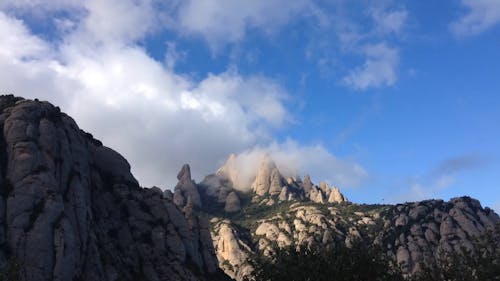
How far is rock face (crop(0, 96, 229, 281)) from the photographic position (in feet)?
300

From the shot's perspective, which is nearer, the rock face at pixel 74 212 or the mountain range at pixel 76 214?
the mountain range at pixel 76 214

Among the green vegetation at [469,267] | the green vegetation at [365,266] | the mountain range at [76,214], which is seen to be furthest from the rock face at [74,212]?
the green vegetation at [469,267]

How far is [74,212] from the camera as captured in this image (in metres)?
104

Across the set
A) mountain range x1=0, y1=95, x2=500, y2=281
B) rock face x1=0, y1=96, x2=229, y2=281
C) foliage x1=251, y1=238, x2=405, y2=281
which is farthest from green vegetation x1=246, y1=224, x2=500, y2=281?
rock face x1=0, y1=96, x2=229, y2=281

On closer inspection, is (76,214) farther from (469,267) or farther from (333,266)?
(469,267)

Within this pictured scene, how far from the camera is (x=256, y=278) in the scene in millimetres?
56469

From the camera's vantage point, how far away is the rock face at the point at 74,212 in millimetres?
91438

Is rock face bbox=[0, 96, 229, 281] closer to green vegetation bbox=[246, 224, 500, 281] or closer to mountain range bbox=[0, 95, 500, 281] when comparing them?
mountain range bbox=[0, 95, 500, 281]

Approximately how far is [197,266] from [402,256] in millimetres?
89255

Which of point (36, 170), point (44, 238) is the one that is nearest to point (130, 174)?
point (36, 170)

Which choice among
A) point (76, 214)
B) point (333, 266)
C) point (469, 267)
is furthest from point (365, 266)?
→ point (76, 214)

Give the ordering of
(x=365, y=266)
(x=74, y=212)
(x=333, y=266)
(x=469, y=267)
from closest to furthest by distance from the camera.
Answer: (x=469, y=267) → (x=333, y=266) → (x=365, y=266) → (x=74, y=212)

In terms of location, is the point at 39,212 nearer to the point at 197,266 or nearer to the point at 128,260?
the point at 128,260

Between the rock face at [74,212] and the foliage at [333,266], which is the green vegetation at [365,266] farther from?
the rock face at [74,212]
